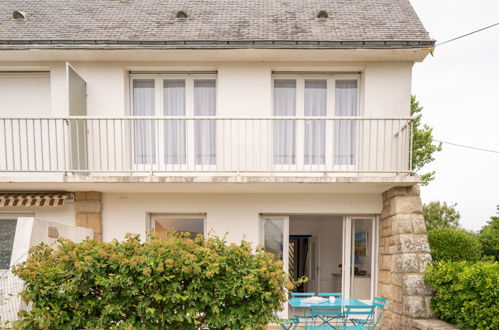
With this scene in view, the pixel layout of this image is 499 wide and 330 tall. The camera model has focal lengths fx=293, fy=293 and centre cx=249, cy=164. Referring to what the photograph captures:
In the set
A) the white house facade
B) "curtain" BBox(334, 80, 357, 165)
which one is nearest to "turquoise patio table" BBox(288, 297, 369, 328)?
the white house facade

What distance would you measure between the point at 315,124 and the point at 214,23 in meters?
3.26

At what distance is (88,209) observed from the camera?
617 cm

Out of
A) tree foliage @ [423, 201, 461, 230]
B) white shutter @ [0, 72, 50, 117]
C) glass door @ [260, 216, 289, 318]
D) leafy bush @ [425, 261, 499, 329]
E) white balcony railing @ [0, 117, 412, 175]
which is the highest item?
white shutter @ [0, 72, 50, 117]

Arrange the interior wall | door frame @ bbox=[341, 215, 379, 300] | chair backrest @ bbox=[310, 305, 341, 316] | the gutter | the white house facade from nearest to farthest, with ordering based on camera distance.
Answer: chair backrest @ bbox=[310, 305, 341, 316] → the gutter → the white house facade → door frame @ bbox=[341, 215, 379, 300] → the interior wall

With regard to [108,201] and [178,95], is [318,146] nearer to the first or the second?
[178,95]

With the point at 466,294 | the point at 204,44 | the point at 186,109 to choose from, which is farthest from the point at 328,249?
the point at 204,44

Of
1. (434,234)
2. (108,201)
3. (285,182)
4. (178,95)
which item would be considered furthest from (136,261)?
(434,234)

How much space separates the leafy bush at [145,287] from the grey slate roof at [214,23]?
164 inches

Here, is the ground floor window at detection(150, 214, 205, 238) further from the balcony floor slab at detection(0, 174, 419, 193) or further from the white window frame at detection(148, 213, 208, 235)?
the balcony floor slab at detection(0, 174, 419, 193)

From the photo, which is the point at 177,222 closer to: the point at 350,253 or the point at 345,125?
the point at 350,253

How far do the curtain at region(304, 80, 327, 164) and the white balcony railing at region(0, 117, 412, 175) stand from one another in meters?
0.02

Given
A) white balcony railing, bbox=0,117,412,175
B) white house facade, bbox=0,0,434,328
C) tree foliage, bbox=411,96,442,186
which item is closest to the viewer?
white house facade, bbox=0,0,434,328

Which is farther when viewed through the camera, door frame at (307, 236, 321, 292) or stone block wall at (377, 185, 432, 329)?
door frame at (307, 236, 321, 292)

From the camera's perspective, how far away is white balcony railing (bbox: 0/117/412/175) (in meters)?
5.93
